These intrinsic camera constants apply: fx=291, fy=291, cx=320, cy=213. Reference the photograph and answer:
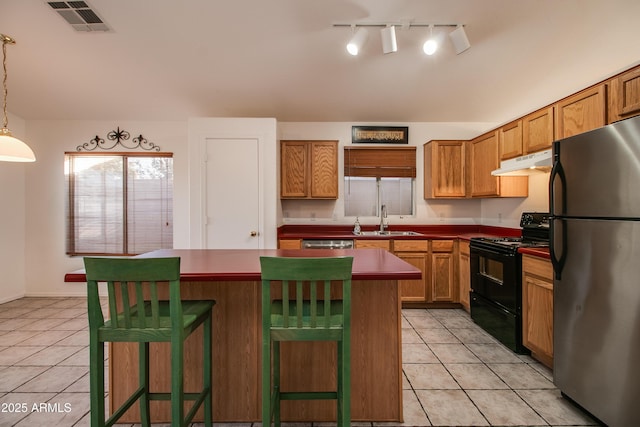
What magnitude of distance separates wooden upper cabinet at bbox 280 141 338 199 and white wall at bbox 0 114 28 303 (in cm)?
371

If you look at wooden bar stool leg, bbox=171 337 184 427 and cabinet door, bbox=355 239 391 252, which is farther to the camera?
cabinet door, bbox=355 239 391 252

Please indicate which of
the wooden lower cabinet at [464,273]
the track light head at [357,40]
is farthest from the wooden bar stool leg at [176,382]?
the wooden lower cabinet at [464,273]

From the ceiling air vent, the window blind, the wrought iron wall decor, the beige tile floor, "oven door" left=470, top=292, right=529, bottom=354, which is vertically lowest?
the beige tile floor

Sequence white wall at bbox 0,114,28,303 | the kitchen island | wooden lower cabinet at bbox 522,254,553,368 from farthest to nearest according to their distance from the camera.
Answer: white wall at bbox 0,114,28,303, wooden lower cabinet at bbox 522,254,553,368, the kitchen island

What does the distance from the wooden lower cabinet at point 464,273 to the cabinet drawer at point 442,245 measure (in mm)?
105

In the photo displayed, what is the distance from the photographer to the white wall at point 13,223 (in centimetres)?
398

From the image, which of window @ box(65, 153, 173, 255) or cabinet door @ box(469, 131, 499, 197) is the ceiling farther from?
window @ box(65, 153, 173, 255)

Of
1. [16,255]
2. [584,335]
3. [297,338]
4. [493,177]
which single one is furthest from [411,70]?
[16,255]

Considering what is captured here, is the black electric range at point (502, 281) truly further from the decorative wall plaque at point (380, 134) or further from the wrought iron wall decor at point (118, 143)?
the wrought iron wall decor at point (118, 143)

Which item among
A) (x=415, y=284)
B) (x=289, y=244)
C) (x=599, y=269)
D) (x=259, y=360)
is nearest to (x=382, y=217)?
(x=415, y=284)

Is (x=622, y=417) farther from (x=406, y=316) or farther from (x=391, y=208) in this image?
(x=391, y=208)

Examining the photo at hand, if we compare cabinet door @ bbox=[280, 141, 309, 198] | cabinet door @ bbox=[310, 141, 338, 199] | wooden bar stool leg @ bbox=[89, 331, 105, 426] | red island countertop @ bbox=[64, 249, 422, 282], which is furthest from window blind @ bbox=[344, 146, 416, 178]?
wooden bar stool leg @ bbox=[89, 331, 105, 426]

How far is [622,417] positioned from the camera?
1548mm

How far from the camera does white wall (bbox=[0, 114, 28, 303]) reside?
13.1 feet
